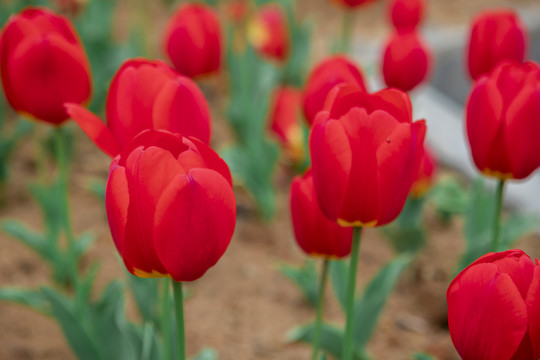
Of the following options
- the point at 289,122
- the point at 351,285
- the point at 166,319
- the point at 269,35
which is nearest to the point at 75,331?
the point at 166,319

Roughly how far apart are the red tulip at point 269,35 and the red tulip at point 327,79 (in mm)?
1464

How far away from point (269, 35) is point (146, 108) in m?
1.83

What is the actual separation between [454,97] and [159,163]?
2995 mm

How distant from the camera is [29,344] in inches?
60.1

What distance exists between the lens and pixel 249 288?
6.10ft

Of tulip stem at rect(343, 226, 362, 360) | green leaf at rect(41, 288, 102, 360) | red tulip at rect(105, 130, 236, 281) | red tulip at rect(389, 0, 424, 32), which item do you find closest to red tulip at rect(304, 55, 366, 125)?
tulip stem at rect(343, 226, 362, 360)

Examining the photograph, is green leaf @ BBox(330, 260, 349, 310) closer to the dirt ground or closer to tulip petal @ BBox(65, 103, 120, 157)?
the dirt ground

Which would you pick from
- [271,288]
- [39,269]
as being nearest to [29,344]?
[39,269]

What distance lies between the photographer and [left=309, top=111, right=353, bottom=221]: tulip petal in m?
0.75

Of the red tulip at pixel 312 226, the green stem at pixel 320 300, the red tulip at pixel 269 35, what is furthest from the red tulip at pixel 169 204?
the red tulip at pixel 269 35

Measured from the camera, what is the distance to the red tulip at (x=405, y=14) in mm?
1761

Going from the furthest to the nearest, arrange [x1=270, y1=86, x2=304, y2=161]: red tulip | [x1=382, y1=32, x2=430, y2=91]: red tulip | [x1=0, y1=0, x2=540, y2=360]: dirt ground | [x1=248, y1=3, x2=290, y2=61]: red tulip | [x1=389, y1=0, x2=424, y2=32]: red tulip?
[x1=248, y1=3, x2=290, y2=61]: red tulip → [x1=270, y1=86, x2=304, y2=161]: red tulip → [x1=389, y1=0, x2=424, y2=32]: red tulip → [x1=0, y1=0, x2=540, y2=360]: dirt ground → [x1=382, y1=32, x2=430, y2=91]: red tulip

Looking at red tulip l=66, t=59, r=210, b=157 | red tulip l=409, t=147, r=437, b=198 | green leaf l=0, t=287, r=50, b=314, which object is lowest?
green leaf l=0, t=287, r=50, b=314

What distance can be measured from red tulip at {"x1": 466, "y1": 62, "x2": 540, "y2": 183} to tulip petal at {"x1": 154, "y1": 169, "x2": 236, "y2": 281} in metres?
0.42
